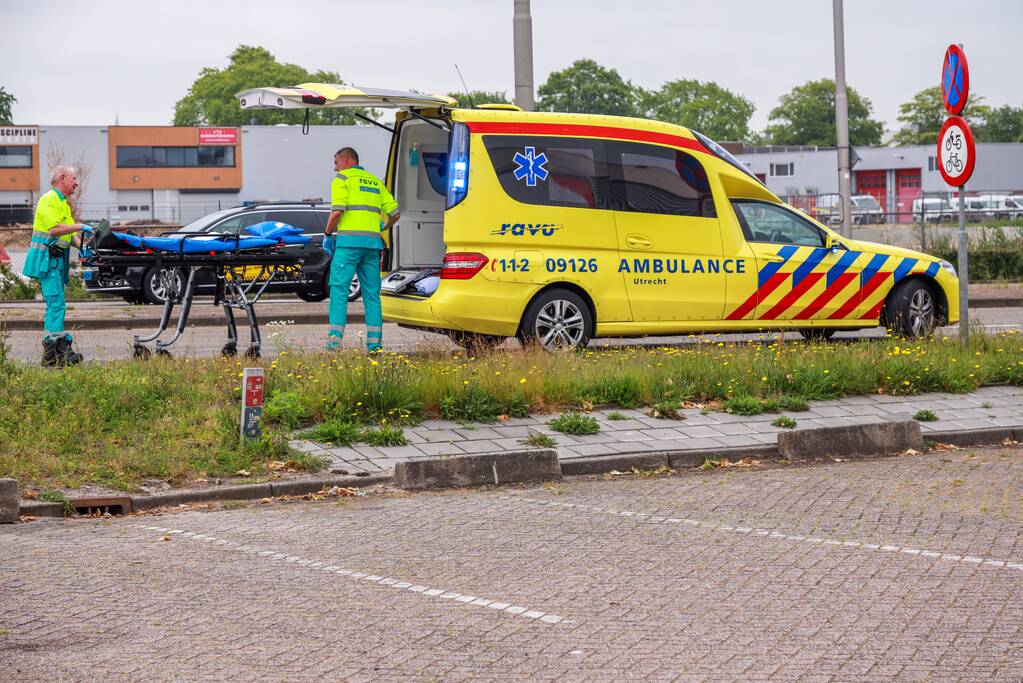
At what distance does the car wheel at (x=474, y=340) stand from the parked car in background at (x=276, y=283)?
679 cm

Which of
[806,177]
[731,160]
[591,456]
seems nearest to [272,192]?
[806,177]

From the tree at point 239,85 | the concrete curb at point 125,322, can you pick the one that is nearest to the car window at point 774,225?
the concrete curb at point 125,322

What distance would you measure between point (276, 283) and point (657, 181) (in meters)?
8.15

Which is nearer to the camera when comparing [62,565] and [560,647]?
[560,647]

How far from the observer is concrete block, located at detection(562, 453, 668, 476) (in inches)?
340

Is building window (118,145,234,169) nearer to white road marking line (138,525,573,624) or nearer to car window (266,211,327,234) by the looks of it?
car window (266,211,327,234)

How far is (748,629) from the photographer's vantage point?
5113 mm

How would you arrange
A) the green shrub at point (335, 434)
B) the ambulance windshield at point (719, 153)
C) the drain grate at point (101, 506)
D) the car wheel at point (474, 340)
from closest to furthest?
the drain grate at point (101, 506) < the green shrub at point (335, 434) < the car wheel at point (474, 340) < the ambulance windshield at point (719, 153)

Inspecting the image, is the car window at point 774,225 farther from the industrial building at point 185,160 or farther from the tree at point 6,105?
the tree at point 6,105

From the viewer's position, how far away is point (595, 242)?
12.9 meters

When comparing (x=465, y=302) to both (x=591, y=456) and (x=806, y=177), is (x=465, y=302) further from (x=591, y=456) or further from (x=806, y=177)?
(x=806, y=177)

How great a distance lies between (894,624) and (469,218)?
772 cm

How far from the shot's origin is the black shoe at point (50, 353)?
1136cm

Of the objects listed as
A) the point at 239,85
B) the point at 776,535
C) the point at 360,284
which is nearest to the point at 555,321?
the point at 360,284
